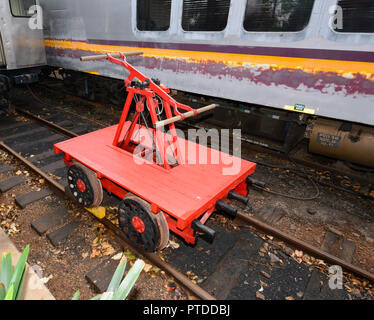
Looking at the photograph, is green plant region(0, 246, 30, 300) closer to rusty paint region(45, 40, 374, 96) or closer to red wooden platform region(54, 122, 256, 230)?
red wooden platform region(54, 122, 256, 230)

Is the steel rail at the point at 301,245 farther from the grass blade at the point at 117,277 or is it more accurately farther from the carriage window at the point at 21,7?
the carriage window at the point at 21,7

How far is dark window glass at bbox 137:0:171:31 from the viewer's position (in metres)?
6.07

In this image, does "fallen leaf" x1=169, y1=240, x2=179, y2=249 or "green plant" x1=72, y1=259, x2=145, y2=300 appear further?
"fallen leaf" x1=169, y1=240, x2=179, y2=249

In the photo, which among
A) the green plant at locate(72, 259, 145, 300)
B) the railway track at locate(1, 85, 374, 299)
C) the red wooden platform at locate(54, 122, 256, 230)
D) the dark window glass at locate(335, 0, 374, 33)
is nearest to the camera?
the green plant at locate(72, 259, 145, 300)

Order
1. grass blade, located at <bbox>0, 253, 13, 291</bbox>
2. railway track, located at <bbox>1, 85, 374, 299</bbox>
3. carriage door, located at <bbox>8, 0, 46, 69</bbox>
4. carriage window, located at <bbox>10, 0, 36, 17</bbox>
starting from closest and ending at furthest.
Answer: grass blade, located at <bbox>0, 253, 13, 291</bbox> < railway track, located at <bbox>1, 85, 374, 299</bbox> < carriage window, located at <bbox>10, 0, 36, 17</bbox> < carriage door, located at <bbox>8, 0, 46, 69</bbox>

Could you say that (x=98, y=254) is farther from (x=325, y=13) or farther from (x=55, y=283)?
(x=325, y=13)

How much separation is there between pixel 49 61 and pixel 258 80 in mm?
8520

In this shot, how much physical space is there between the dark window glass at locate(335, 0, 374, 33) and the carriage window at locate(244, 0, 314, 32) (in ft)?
1.80

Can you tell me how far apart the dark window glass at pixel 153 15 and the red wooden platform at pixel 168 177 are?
3402 millimetres

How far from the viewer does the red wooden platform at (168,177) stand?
317 cm

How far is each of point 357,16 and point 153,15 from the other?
4439 mm

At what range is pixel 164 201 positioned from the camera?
3.18 m

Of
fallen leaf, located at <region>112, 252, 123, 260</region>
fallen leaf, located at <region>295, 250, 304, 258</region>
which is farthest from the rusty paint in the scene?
fallen leaf, located at <region>112, 252, 123, 260</region>
